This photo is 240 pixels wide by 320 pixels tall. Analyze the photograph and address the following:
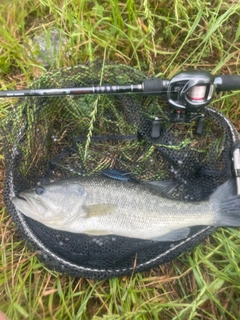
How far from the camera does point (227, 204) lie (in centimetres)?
300

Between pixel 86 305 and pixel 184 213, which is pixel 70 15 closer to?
pixel 184 213

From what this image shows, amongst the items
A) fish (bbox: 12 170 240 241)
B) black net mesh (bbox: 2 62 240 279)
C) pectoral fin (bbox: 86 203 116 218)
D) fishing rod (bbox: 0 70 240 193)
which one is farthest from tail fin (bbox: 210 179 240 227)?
pectoral fin (bbox: 86 203 116 218)

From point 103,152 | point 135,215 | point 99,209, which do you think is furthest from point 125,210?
point 103,152

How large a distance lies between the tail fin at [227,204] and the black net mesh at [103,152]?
16cm

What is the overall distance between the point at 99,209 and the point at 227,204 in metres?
1.00

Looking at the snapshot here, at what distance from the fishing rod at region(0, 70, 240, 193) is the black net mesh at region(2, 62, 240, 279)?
0.69ft

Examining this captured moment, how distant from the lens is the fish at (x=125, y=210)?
2.97m

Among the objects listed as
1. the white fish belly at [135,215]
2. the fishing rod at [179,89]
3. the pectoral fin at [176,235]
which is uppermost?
the fishing rod at [179,89]

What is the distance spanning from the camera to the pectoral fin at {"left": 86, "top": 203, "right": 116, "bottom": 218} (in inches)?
117

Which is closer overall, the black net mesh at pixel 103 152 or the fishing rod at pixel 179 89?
the fishing rod at pixel 179 89

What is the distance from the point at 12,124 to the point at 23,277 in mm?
1270

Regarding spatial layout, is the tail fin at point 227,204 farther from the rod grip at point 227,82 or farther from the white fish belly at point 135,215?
the rod grip at point 227,82

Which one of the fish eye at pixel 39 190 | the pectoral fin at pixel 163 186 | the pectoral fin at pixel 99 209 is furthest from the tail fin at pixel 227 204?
the fish eye at pixel 39 190

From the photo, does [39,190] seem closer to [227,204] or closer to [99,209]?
[99,209]
